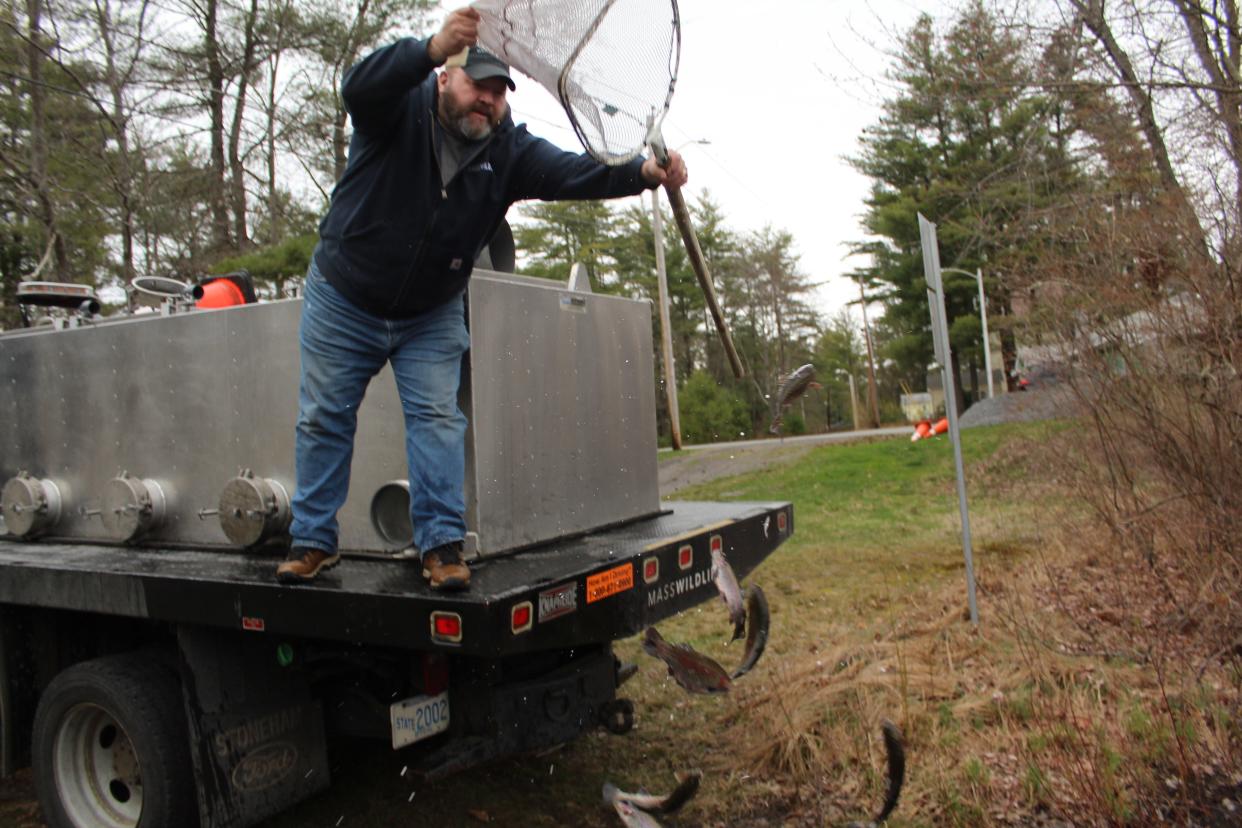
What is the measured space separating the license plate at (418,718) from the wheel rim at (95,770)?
1125 millimetres

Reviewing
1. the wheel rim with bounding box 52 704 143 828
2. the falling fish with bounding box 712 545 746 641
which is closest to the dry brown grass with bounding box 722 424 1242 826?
the falling fish with bounding box 712 545 746 641

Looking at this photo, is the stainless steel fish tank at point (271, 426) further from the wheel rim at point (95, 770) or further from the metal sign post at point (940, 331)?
the metal sign post at point (940, 331)

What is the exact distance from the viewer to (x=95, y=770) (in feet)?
11.4

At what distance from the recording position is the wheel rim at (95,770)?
3.40m

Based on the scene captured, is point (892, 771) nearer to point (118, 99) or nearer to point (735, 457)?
point (118, 99)

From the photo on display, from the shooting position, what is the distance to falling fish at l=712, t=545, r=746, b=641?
3.47 m

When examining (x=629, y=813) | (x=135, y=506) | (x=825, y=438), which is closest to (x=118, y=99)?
(x=135, y=506)

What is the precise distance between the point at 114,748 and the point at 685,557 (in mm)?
2142

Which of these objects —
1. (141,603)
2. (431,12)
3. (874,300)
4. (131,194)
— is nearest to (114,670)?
(141,603)

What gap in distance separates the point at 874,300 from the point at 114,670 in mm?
19874

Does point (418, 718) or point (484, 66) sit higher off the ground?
point (484, 66)

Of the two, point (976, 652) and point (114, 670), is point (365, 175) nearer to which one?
point (114, 670)

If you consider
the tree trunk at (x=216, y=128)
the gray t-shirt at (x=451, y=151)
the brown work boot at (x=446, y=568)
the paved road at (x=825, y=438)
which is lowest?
the paved road at (x=825, y=438)

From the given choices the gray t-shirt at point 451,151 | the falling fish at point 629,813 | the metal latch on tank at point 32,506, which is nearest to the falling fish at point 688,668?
the falling fish at point 629,813
